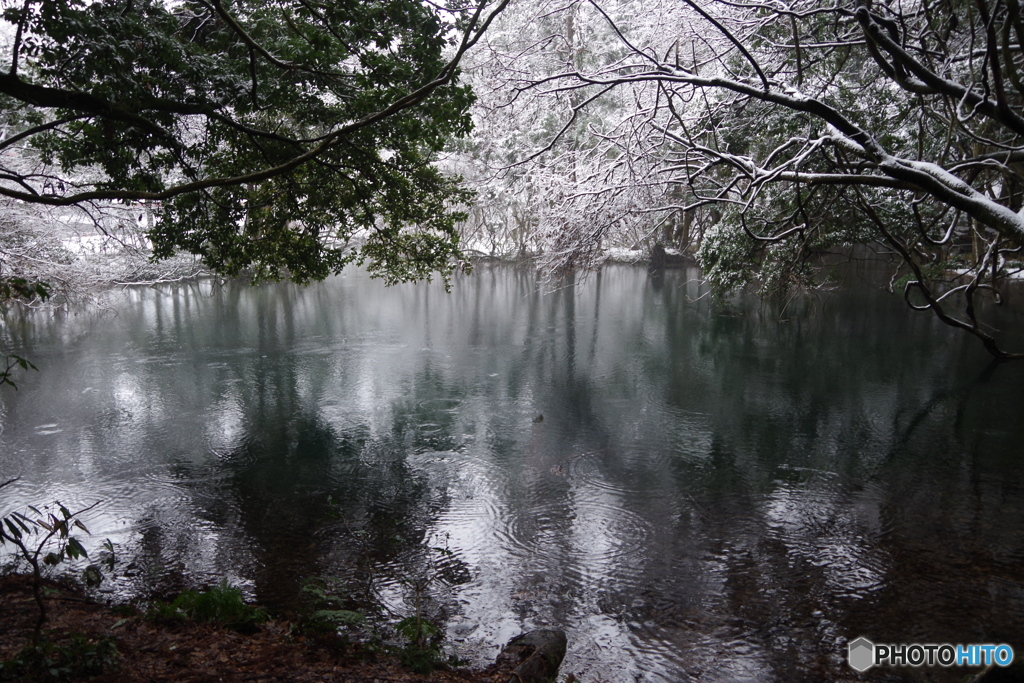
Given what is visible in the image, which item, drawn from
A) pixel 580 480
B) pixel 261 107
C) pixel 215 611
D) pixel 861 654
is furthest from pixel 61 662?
pixel 580 480

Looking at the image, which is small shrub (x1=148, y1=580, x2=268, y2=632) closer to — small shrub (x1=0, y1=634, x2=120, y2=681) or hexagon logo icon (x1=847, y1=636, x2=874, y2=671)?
small shrub (x1=0, y1=634, x2=120, y2=681)

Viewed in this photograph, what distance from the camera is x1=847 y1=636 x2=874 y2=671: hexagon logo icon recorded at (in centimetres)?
461

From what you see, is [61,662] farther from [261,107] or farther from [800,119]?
[800,119]

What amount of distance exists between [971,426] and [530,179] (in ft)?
26.3

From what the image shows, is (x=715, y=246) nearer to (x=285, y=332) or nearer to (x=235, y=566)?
(x=285, y=332)

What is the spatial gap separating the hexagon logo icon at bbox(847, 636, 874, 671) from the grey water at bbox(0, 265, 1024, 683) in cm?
7

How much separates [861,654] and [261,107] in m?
7.20

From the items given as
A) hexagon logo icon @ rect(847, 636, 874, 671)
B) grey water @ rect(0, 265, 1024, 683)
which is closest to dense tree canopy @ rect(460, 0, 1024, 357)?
grey water @ rect(0, 265, 1024, 683)

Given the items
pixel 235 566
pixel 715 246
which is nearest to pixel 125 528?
pixel 235 566

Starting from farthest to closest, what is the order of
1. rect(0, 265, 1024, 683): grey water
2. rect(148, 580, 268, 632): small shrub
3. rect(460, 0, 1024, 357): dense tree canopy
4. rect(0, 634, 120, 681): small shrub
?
rect(460, 0, 1024, 357): dense tree canopy
rect(0, 265, 1024, 683): grey water
rect(148, 580, 268, 632): small shrub
rect(0, 634, 120, 681): small shrub

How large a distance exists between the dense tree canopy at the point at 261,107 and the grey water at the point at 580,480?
276 centimetres

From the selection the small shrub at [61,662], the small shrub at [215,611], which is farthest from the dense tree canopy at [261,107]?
the small shrub at [61,662]

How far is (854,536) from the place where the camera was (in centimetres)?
652

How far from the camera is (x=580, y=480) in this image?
8086mm
